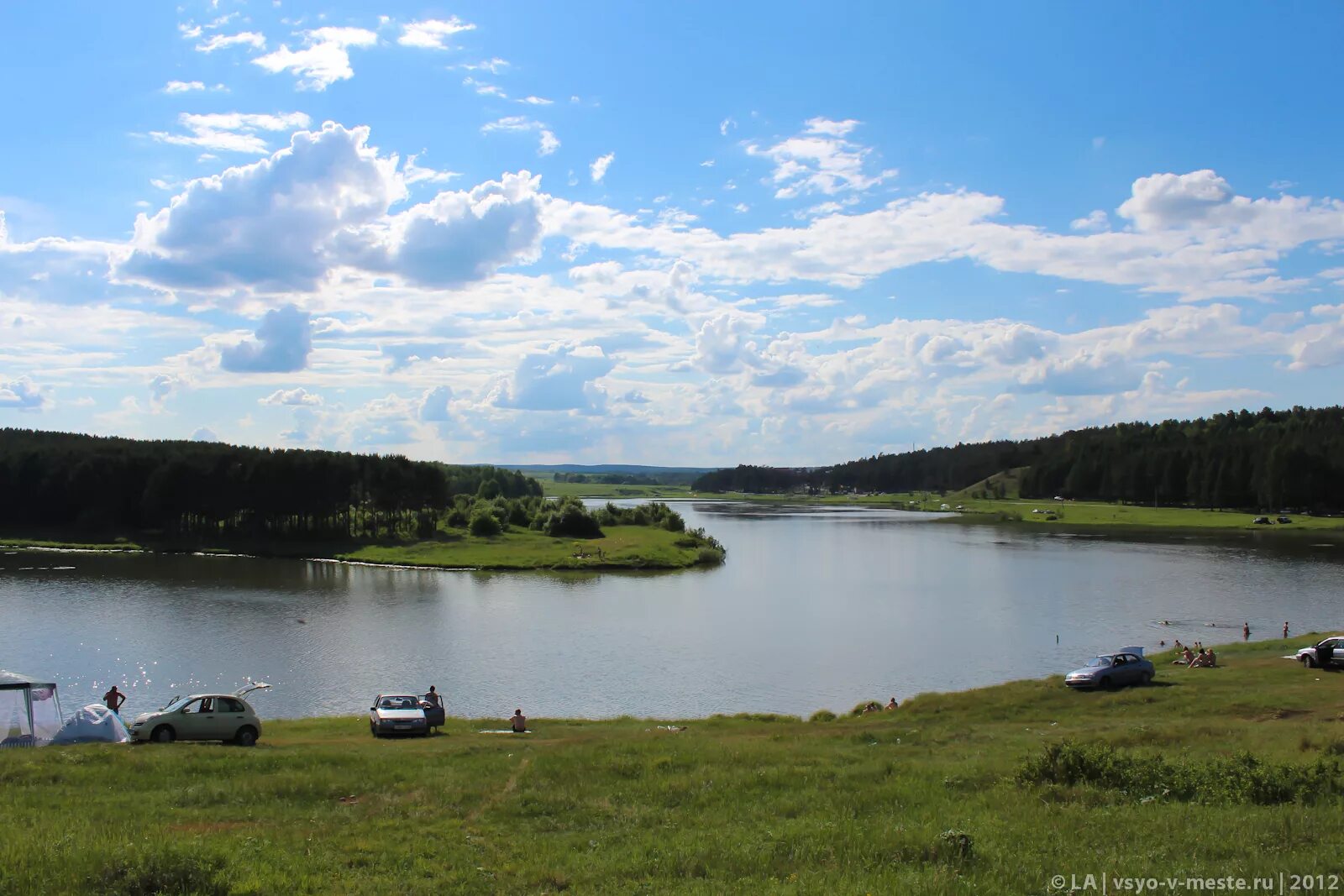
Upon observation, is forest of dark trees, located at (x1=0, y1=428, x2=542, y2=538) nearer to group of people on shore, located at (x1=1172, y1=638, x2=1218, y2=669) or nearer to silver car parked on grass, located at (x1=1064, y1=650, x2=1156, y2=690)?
group of people on shore, located at (x1=1172, y1=638, x2=1218, y2=669)

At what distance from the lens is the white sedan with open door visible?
26625mm

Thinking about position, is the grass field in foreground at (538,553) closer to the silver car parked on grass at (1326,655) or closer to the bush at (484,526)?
the bush at (484,526)

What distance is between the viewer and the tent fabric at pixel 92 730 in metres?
25.8

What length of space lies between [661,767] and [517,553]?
326ft

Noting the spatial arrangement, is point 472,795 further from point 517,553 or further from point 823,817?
point 517,553

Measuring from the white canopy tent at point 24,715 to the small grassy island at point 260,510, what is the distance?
9149 cm

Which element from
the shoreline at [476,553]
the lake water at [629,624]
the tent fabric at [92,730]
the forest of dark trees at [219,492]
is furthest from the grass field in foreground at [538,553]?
the tent fabric at [92,730]

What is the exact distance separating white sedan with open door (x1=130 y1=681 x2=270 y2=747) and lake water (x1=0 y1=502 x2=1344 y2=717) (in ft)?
44.8

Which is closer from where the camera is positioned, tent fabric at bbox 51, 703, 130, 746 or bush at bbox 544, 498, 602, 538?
tent fabric at bbox 51, 703, 130, 746

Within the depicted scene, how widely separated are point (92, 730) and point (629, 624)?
4308 cm

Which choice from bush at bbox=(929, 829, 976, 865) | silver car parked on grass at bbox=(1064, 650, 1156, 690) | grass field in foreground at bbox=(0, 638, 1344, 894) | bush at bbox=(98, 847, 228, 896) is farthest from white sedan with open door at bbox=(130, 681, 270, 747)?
silver car parked on grass at bbox=(1064, 650, 1156, 690)

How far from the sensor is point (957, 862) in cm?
Result: 1245

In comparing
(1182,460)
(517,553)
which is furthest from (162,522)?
(1182,460)

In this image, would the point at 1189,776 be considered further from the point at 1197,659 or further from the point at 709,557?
the point at 709,557
